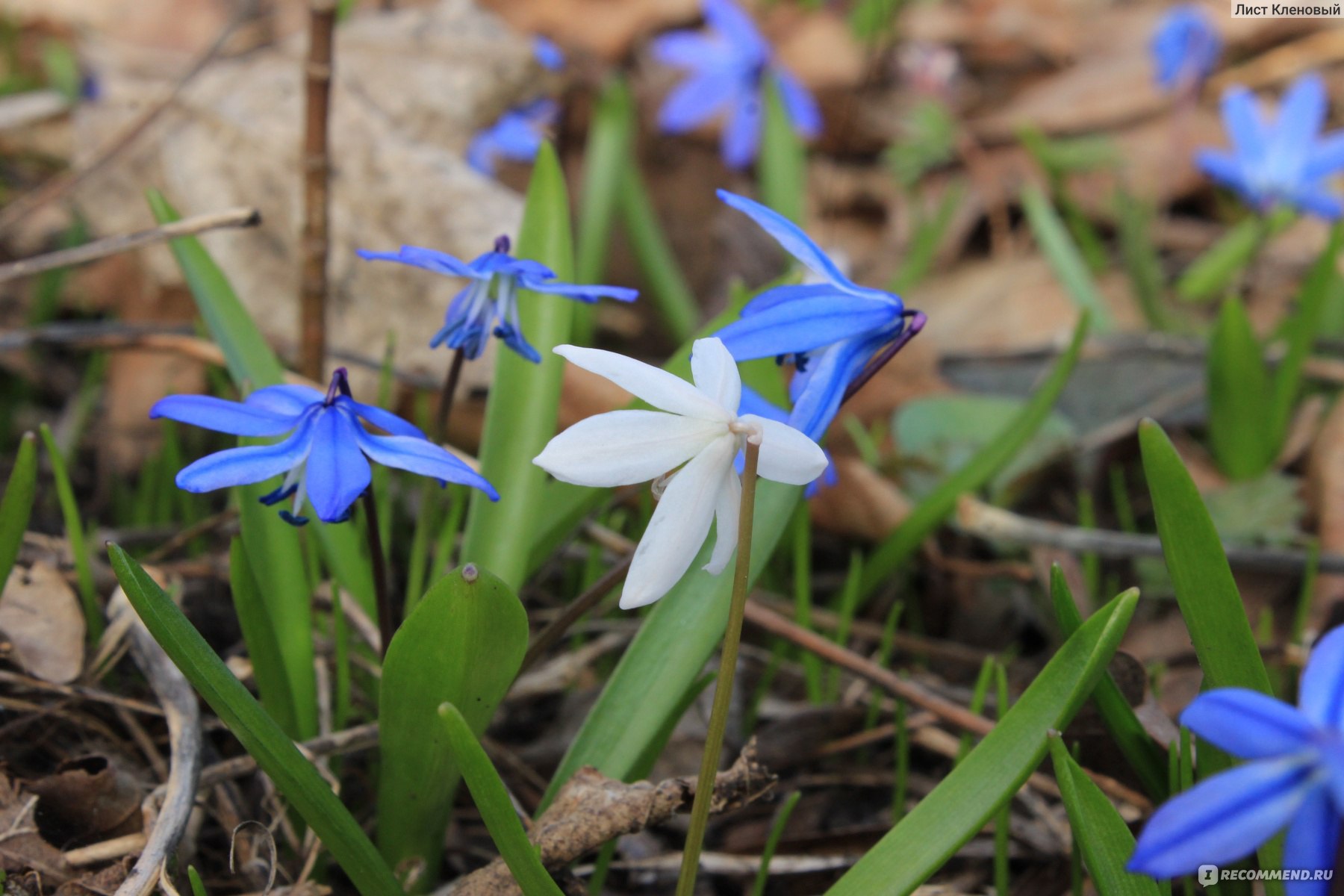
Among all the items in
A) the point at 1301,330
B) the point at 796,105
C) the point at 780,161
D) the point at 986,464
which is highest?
the point at 796,105

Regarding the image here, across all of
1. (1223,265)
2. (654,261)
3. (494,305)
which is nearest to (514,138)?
(654,261)

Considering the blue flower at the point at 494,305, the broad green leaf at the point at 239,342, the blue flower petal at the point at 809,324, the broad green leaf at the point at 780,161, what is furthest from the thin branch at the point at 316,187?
the broad green leaf at the point at 780,161

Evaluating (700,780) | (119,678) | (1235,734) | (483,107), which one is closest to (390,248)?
(483,107)

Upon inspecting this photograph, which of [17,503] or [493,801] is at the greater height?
[17,503]

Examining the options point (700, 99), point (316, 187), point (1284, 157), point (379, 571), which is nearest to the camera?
point (379, 571)

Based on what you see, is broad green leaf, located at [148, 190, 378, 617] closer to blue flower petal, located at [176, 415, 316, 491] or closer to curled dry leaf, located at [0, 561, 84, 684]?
curled dry leaf, located at [0, 561, 84, 684]

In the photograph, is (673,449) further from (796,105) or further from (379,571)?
(796,105)
